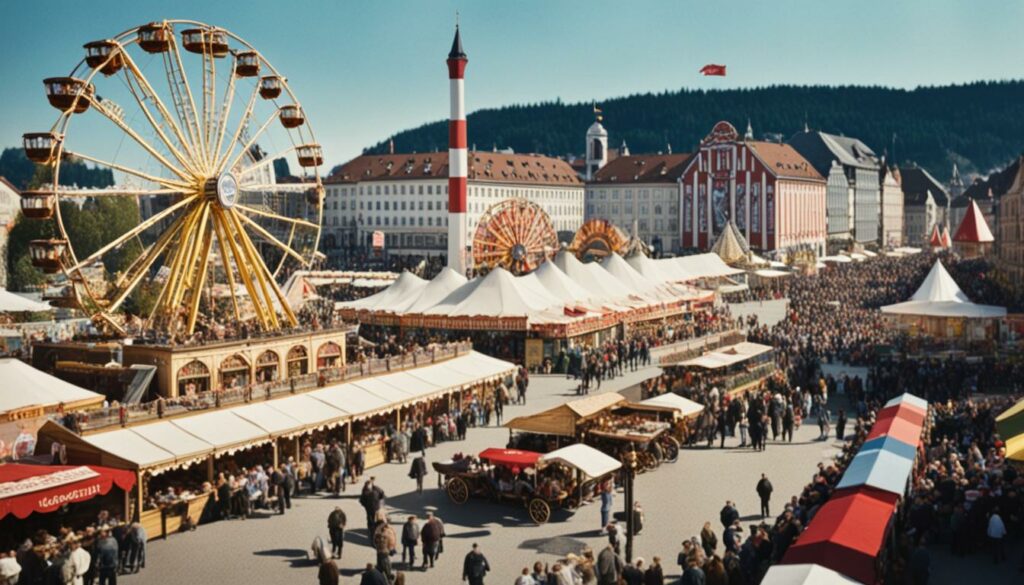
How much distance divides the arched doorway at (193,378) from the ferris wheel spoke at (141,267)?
9.83 feet

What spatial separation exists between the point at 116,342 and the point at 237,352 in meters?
2.84

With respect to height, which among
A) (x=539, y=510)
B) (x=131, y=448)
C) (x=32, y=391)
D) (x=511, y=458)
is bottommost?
(x=539, y=510)

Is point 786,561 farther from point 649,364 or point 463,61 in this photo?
point 463,61

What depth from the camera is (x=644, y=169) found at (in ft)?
358

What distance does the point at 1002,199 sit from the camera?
67.3 m

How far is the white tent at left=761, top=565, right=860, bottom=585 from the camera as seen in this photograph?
448 inches

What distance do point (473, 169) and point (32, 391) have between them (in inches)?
3195

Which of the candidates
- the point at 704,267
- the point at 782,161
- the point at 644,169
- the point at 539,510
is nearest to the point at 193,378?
the point at 539,510

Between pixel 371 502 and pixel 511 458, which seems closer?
pixel 371 502

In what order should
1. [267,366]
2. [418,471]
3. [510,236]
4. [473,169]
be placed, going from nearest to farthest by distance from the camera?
[418,471]
[267,366]
[510,236]
[473,169]

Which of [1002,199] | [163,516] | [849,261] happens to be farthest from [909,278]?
[163,516]

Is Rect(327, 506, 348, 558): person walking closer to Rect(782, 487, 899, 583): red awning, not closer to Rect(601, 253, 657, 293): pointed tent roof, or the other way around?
Rect(782, 487, 899, 583): red awning

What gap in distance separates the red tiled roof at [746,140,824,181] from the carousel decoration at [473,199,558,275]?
1574 inches

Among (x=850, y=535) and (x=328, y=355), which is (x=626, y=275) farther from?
(x=850, y=535)
